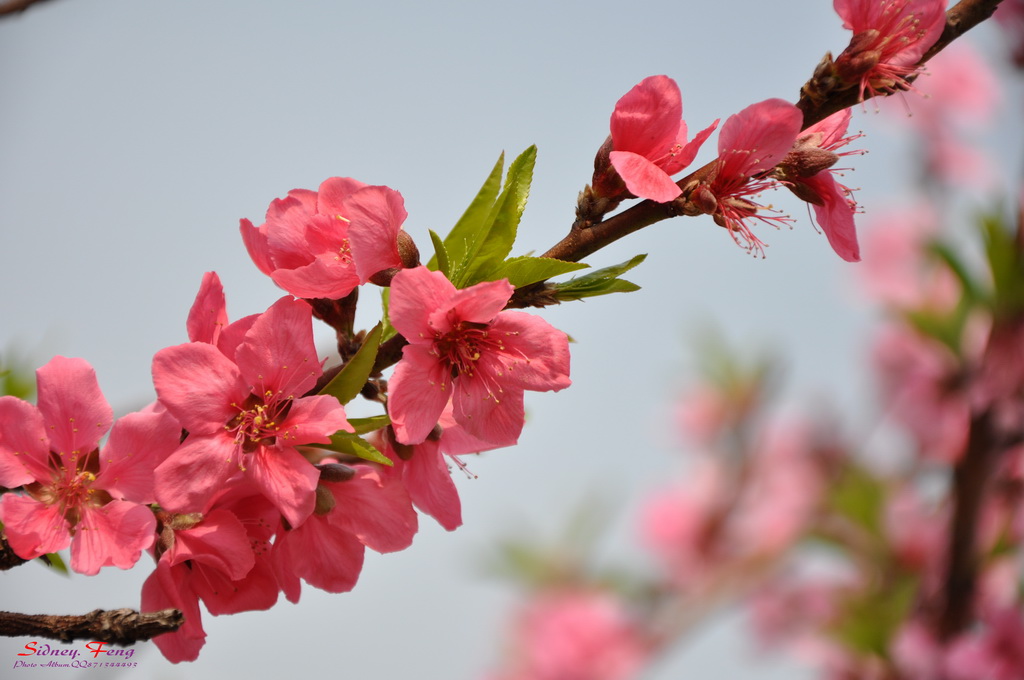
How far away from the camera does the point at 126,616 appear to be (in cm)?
56

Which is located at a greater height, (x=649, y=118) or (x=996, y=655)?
(x=649, y=118)

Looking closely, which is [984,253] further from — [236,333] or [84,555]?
[84,555]

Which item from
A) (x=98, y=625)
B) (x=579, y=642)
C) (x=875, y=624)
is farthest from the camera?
(x=579, y=642)

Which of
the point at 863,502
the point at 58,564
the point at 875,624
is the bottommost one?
the point at 875,624

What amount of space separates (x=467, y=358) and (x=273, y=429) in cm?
19

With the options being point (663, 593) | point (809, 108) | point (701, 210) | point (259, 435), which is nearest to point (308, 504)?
point (259, 435)

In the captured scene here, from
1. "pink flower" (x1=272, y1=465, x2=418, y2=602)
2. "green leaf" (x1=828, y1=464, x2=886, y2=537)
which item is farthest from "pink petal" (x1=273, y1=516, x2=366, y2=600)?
"green leaf" (x1=828, y1=464, x2=886, y2=537)

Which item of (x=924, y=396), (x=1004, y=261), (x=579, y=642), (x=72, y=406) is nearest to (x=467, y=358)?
(x=72, y=406)

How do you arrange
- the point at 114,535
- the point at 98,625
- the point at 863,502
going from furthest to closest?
the point at 863,502 → the point at 114,535 → the point at 98,625

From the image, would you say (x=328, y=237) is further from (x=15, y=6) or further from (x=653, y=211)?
(x=15, y=6)

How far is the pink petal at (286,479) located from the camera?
25.6 inches

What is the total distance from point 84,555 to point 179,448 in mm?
115

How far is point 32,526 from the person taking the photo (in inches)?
26.3

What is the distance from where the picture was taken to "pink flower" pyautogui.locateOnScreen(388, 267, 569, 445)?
647mm
